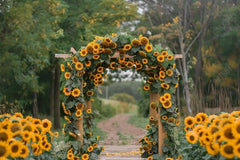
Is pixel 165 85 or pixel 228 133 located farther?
pixel 165 85

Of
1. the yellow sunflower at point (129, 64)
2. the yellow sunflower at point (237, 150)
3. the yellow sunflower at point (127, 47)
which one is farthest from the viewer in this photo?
the yellow sunflower at point (129, 64)

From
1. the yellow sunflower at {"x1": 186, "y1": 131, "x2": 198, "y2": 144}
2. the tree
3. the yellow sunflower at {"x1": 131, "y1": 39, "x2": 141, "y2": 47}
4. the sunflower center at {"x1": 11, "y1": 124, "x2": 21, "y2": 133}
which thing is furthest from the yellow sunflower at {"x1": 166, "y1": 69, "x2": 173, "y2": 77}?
the tree

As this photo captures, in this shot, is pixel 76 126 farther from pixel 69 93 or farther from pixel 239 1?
pixel 239 1

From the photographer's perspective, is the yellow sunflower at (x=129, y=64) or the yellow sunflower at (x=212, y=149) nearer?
the yellow sunflower at (x=212, y=149)

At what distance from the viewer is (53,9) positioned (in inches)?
323

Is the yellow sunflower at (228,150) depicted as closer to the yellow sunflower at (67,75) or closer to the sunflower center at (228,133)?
the sunflower center at (228,133)

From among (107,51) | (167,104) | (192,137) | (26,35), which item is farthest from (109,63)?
(26,35)

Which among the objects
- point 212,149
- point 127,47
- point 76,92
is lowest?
point 212,149

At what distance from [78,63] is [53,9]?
4529 mm

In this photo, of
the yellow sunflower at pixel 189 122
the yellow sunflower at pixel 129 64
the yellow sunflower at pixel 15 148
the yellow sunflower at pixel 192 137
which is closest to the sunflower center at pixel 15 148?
the yellow sunflower at pixel 15 148

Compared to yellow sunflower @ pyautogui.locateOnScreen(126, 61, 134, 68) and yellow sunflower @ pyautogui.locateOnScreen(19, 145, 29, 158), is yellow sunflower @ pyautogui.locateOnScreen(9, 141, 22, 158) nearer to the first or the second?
yellow sunflower @ pyautogui.locateOnScreen(19, 145, 29, 158)

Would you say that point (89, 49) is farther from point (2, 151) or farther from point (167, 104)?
point (2, 151)

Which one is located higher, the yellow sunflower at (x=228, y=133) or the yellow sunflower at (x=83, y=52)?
the yellow sunflower at (x=83, y=52)

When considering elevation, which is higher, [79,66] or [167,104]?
[79,66]
